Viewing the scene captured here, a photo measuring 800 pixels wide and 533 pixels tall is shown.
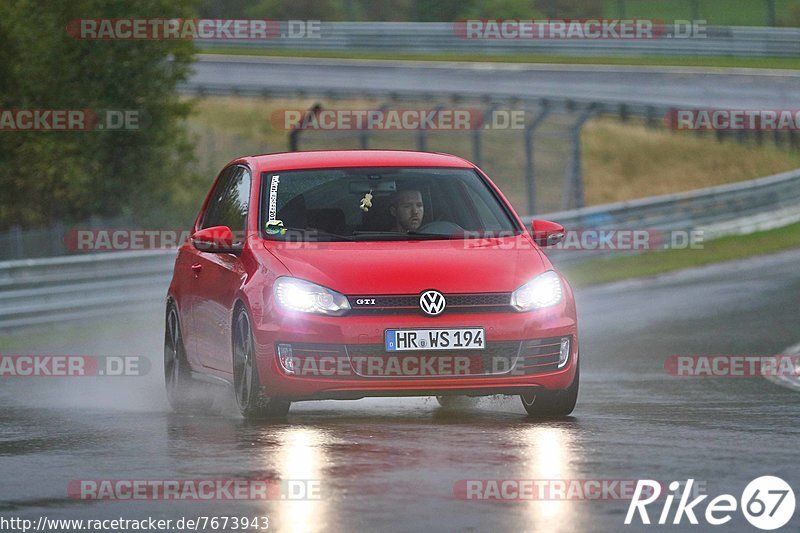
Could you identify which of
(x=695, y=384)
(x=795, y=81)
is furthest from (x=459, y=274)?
(x=795, y=81)

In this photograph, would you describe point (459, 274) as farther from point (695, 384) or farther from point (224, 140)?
point (224, 140)

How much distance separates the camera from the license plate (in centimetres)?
940

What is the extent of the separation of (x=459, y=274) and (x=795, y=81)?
38620 mm

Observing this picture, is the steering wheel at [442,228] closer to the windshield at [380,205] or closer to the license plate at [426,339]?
the windshield at [380,205]

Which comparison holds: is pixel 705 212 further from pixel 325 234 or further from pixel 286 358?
pixel 286 358

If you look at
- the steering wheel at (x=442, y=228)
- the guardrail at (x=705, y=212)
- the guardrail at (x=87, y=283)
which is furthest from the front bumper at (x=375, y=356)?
the guardrail at (x=705, y=212)

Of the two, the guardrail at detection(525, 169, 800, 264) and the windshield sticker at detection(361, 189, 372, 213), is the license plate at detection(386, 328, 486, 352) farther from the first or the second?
the guardrail at detection(525, 169, 800, 264)

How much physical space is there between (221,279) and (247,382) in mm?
975

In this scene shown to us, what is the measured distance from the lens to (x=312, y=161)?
10.8 meters
